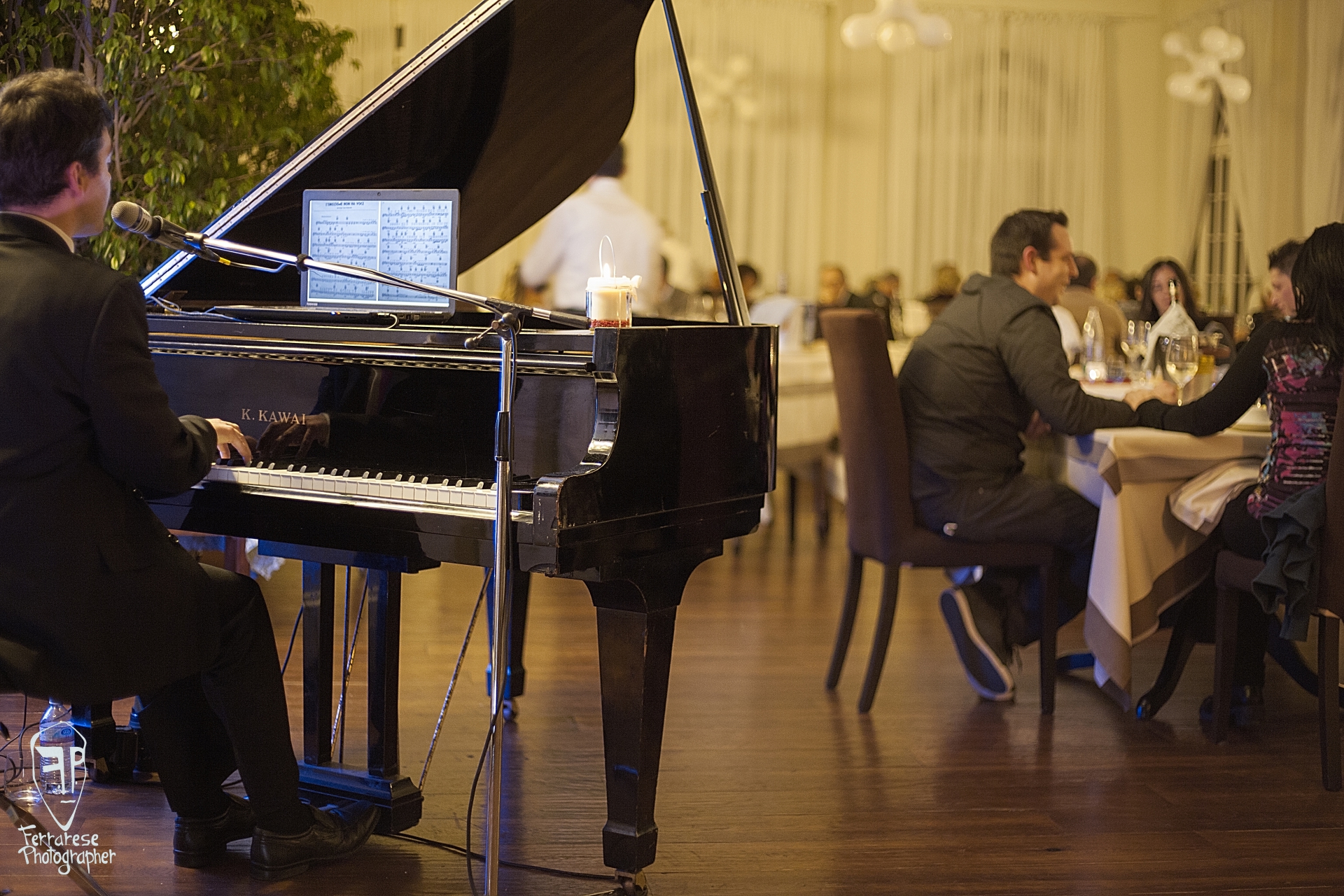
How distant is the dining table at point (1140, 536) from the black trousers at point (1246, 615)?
120 millimetres

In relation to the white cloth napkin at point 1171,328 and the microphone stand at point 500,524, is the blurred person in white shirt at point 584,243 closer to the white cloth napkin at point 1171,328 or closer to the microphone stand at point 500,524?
the white cloth napkin at point 1171,328

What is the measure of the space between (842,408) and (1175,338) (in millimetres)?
934

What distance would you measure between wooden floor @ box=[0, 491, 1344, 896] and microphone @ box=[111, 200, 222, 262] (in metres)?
1.13

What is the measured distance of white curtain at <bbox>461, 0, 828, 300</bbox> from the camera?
11172 millimetres

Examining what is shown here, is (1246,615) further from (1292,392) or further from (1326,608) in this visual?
(1292,392)

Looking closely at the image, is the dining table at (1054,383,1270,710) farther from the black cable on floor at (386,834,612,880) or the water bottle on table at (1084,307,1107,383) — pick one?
the black cable on floor at (386,834,612,880)

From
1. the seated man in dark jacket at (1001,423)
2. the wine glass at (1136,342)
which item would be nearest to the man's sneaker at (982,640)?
the seated man in dark jacket at (1001,423)

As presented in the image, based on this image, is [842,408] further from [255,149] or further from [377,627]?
[255,149]

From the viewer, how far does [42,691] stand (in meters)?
1.96

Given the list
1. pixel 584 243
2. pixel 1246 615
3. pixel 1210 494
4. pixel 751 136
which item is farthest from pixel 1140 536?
pixel 751 136

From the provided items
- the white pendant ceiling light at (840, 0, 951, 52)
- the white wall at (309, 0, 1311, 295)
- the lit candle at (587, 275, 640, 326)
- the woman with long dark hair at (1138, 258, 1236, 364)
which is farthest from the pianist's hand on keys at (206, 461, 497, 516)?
the white wall at (309, 0, 1311, 295)

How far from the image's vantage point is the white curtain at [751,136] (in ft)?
36.7
